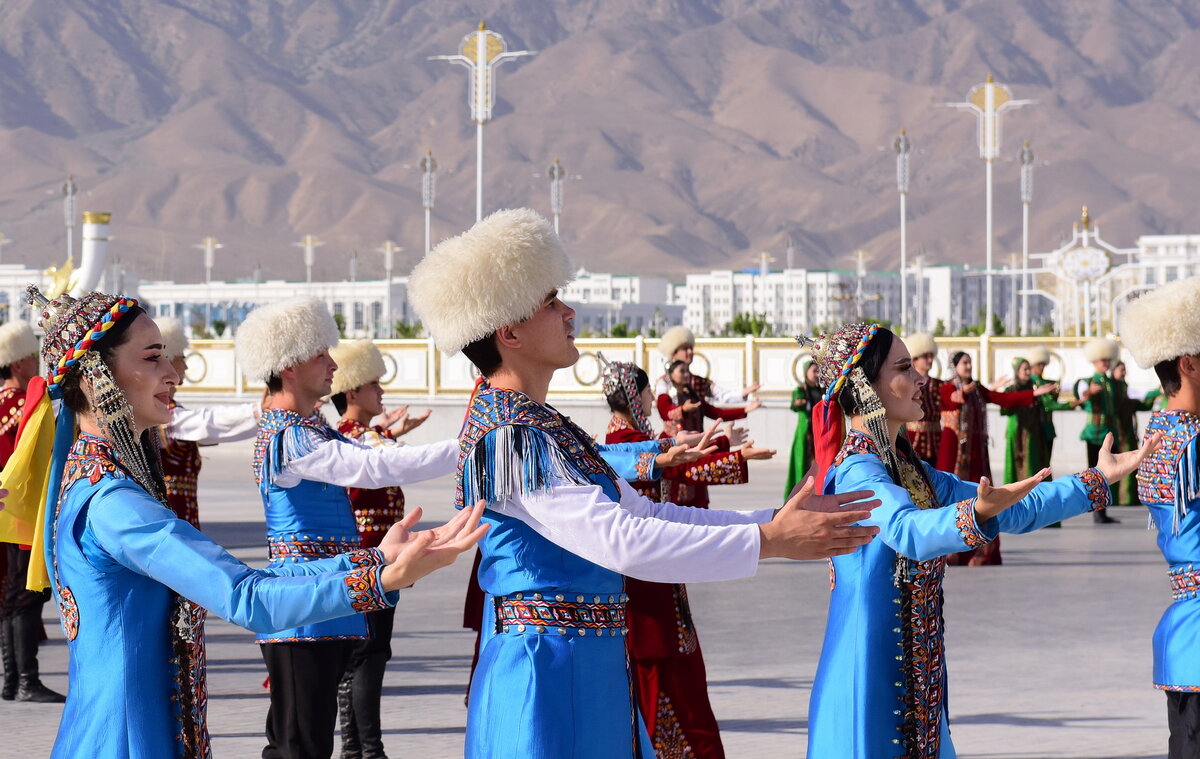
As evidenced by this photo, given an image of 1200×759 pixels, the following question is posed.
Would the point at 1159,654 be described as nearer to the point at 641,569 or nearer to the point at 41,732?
the point at 641,569

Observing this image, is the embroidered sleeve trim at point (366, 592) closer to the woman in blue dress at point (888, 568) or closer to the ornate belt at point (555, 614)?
the ornate belt at point (555, 614)

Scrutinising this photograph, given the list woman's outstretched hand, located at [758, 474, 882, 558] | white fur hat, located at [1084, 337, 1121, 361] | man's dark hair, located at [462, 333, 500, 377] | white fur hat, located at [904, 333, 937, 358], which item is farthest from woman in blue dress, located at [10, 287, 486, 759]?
white fur hat, located at [1084, 337, 1121, 361]

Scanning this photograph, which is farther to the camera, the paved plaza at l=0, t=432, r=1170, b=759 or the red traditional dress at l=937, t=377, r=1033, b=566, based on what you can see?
the red traditional dress at l=937, t=377, r=1033, b=566

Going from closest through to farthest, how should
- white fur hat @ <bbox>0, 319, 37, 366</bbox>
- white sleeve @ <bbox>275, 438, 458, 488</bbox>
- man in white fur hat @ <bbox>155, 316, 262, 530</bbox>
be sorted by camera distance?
white sleeve @ <bbox>275, 438, 458, 488</bbox> < man in white fur hat @ <bbox>155, 316, 262, 530</bbox> < white fur hat @ <bbox>0, 319, 37, 366</bbox>

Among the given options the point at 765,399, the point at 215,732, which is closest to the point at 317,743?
the point at 215,732

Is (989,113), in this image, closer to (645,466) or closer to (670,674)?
(670,674)

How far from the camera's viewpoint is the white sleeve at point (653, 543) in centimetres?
372

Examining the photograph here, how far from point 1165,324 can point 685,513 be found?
6.23 feet

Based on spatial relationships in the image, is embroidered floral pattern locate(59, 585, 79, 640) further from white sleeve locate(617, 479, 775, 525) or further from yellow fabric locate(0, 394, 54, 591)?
yellow fabric locate(0, 394, 54, 591)

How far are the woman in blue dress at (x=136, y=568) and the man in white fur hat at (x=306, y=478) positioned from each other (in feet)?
5.90

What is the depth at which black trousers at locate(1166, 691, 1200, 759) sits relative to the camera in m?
5.14

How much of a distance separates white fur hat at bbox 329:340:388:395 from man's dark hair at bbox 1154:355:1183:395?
12.5ft

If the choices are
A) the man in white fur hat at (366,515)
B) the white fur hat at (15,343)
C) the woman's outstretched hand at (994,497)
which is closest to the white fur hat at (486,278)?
the woman's outstretched hand at (994,497)

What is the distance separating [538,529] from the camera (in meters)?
3.89
